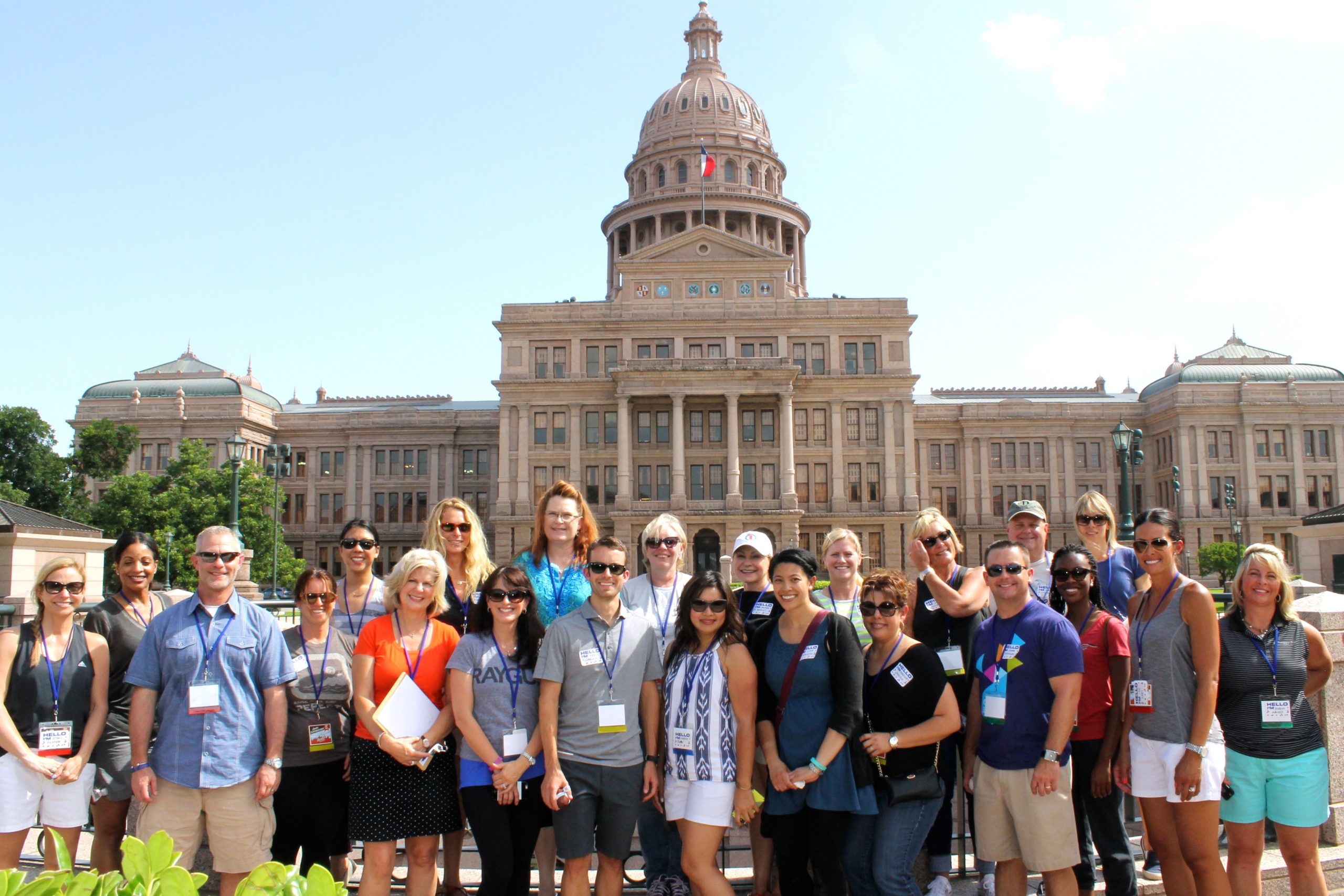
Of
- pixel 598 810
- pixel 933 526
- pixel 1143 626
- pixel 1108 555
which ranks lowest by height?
pixel 598 810

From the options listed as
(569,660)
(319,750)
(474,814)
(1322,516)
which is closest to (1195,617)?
(569,660)

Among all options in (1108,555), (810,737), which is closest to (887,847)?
(810,737)

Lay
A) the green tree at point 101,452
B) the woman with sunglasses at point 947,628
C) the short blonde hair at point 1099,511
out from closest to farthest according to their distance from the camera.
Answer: the woman with sunglasses at point 947,628 < the short blonde hair at point 1099,511 < the green tree at point 101,452

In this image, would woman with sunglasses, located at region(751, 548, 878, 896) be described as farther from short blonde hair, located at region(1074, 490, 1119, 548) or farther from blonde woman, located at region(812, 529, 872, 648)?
short blonde hair, located at region(1074, 490, 1119, 548)

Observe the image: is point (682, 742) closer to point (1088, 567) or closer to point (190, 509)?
point (1088, 567)

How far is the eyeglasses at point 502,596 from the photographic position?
6.60 meters

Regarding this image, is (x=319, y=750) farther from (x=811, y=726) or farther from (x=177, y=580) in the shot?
(x=177, y=580)

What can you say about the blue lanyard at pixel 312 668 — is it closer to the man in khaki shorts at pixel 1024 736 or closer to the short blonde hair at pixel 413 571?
the short blonde hair at pixel 413 571

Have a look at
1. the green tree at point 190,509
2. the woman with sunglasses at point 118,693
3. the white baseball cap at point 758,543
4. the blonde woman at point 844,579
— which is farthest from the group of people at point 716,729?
the green tree at point 190,509

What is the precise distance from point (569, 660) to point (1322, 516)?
12919mm

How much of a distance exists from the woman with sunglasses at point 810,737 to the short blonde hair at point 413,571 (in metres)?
2.27

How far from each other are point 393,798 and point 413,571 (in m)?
1.48

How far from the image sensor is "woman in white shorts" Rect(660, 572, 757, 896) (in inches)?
248

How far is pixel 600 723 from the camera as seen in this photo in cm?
646
